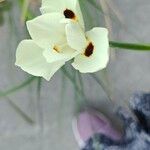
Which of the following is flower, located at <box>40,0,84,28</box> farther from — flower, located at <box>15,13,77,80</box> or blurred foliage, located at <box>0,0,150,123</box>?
Result: blurred foliage, located at <box>0,0,150,123</box>

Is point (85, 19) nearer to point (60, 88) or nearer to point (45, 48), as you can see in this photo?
point (60, 88)

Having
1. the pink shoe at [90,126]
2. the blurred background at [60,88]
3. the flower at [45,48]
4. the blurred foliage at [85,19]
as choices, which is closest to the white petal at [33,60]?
the flower at [45,48]

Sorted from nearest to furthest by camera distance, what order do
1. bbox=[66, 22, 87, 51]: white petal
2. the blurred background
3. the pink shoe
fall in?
bbox=[66, 22, 87, 51]: white petal
the blurred background
the pink shoe

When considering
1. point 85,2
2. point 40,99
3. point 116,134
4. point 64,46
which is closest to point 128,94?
point 116,134

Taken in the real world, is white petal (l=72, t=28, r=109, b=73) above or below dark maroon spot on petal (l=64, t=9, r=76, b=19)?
below

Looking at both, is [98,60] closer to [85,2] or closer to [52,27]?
[52,27]

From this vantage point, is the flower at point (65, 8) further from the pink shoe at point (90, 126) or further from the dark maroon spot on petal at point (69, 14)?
the pink shoe at point (90, 126)

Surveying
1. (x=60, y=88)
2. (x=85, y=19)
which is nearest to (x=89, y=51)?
(x=85, y=19)

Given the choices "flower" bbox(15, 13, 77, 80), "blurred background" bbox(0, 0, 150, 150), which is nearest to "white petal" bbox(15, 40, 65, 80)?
"flower" bbox(15, 13, 77, 80)
